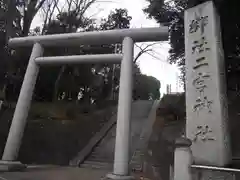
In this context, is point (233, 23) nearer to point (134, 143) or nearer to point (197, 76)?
point (197, 76)

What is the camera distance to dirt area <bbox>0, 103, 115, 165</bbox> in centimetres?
1314

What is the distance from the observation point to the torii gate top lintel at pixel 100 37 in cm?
952

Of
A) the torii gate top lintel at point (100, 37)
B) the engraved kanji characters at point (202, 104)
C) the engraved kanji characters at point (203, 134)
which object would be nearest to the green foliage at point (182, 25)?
the torii gate top lintel at point (100, 37)

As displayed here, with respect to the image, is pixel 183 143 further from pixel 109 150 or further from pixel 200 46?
pixel 109 150

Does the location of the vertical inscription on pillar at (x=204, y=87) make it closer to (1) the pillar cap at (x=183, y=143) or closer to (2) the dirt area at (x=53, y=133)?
(1) the pillar cap at (x=183, y=143)

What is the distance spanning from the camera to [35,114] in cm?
1540

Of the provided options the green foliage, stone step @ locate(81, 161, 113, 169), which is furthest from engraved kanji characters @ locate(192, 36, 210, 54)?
stone step @ locate(81, 161, 113, 169)

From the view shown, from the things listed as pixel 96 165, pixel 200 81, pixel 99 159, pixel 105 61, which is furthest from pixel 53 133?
pixel 200 81

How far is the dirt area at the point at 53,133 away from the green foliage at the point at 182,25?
661cm

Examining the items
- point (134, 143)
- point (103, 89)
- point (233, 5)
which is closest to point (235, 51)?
point (233, 5)

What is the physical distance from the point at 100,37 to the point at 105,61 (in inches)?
37.1

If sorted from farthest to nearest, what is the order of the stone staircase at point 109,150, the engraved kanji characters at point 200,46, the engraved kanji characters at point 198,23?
the stone staircase at point 109,150 → the engraved kanji characters at point 198,23 → the engraved kanji characters at point 200,46

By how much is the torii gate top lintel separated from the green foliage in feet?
7.91

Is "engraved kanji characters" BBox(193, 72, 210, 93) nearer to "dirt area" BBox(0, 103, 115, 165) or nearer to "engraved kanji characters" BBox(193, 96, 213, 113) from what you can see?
"engraved kanji characters" BBox(193, 96, 213, 113)
